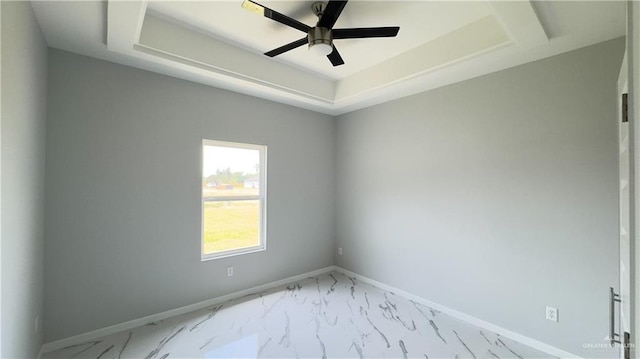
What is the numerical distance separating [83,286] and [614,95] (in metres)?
4.87

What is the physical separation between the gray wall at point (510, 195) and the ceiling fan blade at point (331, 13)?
6.15 ft

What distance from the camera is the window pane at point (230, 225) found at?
10.8 ft

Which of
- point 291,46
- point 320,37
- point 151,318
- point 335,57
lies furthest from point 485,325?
point 151,318

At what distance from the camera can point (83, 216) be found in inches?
97.4

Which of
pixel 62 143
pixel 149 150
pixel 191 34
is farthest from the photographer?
pixel 149 150

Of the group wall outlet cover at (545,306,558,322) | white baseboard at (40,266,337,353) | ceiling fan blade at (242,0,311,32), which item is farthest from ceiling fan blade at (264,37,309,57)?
wall outlet cover at (545,306,558,322)

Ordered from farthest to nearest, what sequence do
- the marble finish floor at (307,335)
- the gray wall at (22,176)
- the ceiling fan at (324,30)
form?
the marble finish floor at (307,335) → the ceiling fan at (324,30) → the gray wall at (22,176)

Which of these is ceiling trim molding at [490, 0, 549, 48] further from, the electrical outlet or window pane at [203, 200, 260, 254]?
window pane at [203, 200, 260, 254]

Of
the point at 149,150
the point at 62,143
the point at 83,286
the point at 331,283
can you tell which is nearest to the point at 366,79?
the point at 149,150

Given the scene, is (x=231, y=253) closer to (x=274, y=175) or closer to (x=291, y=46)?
(x=274, y=175)

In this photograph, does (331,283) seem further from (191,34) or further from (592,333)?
(191,34)

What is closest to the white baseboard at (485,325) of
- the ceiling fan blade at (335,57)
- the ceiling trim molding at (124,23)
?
the ceiling fan blade at (335,57)

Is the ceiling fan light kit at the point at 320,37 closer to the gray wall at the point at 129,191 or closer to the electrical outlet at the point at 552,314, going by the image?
the gray wall at the point at 129,191

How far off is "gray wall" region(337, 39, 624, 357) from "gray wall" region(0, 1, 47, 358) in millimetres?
3525
